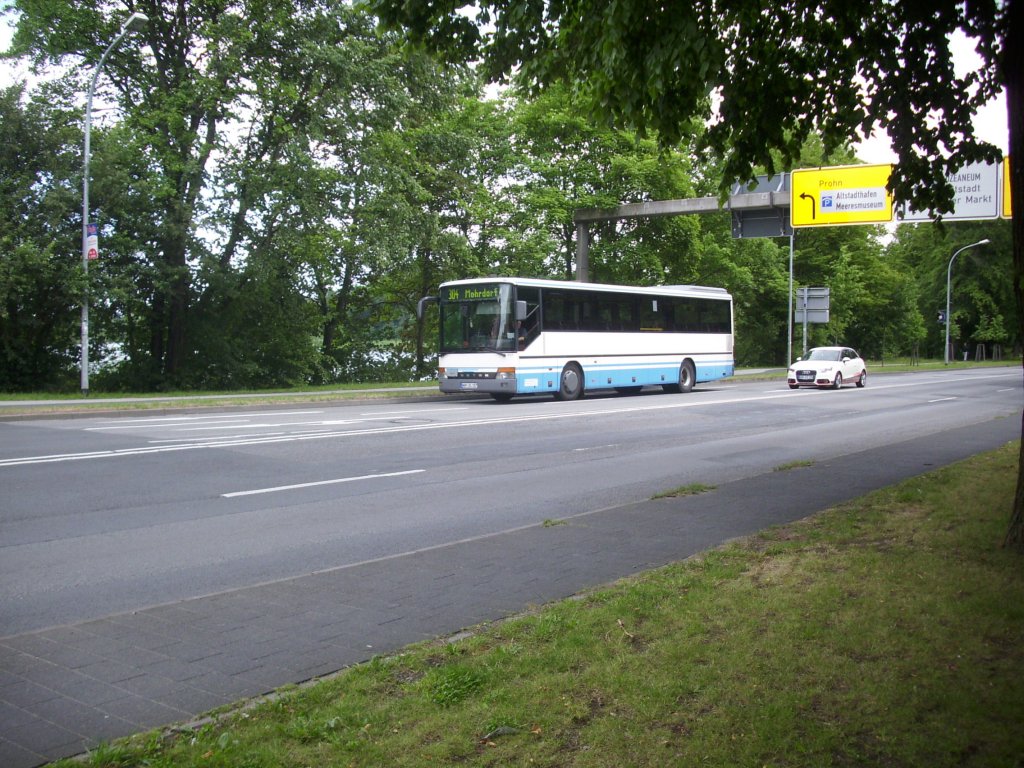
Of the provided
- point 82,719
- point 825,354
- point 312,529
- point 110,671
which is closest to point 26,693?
point 110,671

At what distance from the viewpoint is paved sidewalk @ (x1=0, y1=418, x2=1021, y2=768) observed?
13.0 feet

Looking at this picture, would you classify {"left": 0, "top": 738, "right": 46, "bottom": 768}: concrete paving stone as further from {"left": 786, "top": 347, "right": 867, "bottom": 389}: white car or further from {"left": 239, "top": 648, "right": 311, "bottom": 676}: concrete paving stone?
{"left": 786, "top": 347, "right": 867, "bottom": 389}: white car

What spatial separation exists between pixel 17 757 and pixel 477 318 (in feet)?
72.6

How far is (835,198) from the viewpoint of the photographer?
85.4 ft

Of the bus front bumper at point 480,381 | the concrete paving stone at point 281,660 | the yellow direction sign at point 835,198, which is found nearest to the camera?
the concrete paving stone at point 281,660

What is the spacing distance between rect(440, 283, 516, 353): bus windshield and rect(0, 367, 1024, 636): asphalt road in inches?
127

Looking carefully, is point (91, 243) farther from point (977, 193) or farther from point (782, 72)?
point (977, 193)

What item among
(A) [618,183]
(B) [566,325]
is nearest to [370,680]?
(B) [566,325]

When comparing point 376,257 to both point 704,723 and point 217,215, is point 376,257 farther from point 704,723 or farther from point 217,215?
point 704,723

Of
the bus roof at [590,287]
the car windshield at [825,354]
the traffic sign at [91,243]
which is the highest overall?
the traffic sign at [91,243]

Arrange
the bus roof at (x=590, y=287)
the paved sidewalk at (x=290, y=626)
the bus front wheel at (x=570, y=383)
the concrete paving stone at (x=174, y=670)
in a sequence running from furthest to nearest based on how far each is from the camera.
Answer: the bus front wheel at (x=570, y=383) < the bus roof at (x=590, y=287) < the concrete paving stone at (x=174, y=670) < the paved sidewalk at (x=290, y=626)

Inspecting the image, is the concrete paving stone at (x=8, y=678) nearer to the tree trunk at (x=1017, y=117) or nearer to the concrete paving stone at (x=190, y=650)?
the concrete paving stone at (x=190, y=650)

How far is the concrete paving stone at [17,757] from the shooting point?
342 centimetres

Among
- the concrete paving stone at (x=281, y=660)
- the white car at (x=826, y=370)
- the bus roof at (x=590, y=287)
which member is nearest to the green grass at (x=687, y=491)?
the concrete paving stone at (x=281, y=660)
